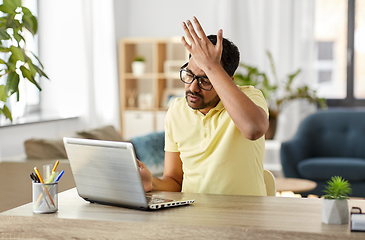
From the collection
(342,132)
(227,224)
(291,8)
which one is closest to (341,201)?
(227,224)

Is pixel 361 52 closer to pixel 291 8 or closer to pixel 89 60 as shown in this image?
pixel 291 8

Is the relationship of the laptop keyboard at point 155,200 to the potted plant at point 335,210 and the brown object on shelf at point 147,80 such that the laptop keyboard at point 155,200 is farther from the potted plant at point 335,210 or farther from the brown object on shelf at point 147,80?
the brown object on shelf at point 147,80

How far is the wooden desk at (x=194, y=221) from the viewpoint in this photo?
1.10 metres

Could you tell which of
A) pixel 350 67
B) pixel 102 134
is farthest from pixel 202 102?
pixel 350 67

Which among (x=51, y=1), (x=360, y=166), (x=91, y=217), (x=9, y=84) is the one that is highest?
(x=51, y=1)

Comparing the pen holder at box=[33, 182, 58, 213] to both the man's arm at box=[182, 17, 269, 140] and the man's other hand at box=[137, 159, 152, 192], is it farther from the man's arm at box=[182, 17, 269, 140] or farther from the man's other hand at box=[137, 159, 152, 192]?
the man's arm at box=[182, 17, 269, 140]

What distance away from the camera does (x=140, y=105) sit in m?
5.68

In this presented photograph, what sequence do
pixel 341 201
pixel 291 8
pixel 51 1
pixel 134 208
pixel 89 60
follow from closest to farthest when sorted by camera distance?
pixel 341 201 → pixel 134 208 → pixel 51 1 → pixel 89 60 → pixel 291 8

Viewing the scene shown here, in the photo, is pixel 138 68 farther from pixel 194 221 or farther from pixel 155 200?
pixel 194 221

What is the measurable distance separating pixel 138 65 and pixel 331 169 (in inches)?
97.6

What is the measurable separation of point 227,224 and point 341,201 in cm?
27

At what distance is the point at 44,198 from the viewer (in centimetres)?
129

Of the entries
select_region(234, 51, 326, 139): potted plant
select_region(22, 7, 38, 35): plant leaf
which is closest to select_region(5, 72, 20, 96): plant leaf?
select_region(22, 7, 38, 35): plant leaf

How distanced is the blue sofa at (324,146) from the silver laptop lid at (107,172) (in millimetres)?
3234
